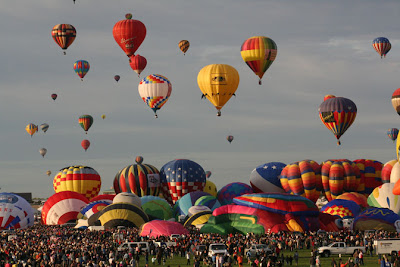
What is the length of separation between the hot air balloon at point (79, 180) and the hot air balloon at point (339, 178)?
74.8ft

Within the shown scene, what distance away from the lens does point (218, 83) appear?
59.9 metres

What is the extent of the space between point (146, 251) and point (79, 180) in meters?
35.3

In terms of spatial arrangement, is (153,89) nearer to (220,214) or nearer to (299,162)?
(299,162)

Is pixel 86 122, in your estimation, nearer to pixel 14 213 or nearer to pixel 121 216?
pixel 14 213

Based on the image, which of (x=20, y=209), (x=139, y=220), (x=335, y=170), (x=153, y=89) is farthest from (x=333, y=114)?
(x=20, y=209)

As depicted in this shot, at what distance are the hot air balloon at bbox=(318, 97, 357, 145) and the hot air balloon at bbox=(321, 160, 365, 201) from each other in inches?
268

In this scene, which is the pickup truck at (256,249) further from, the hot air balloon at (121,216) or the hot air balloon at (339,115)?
the hot air balloon at (339,115)

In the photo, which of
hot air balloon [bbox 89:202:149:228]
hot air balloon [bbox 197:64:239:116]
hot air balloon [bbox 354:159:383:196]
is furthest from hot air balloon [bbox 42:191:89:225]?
hot air balloon [bbox 354:159:383:196]

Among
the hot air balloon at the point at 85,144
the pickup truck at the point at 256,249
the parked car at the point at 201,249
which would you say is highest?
the hot air balloon at the point at 85,144

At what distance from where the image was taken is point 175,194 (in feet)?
232

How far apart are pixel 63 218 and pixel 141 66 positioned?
2085 centimetres

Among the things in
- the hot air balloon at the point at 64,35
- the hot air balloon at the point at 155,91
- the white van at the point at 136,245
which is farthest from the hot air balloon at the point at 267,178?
the white van at the point at 136,245

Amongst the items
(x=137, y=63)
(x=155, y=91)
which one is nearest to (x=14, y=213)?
(x=155, y=91)

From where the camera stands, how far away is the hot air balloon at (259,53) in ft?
195
